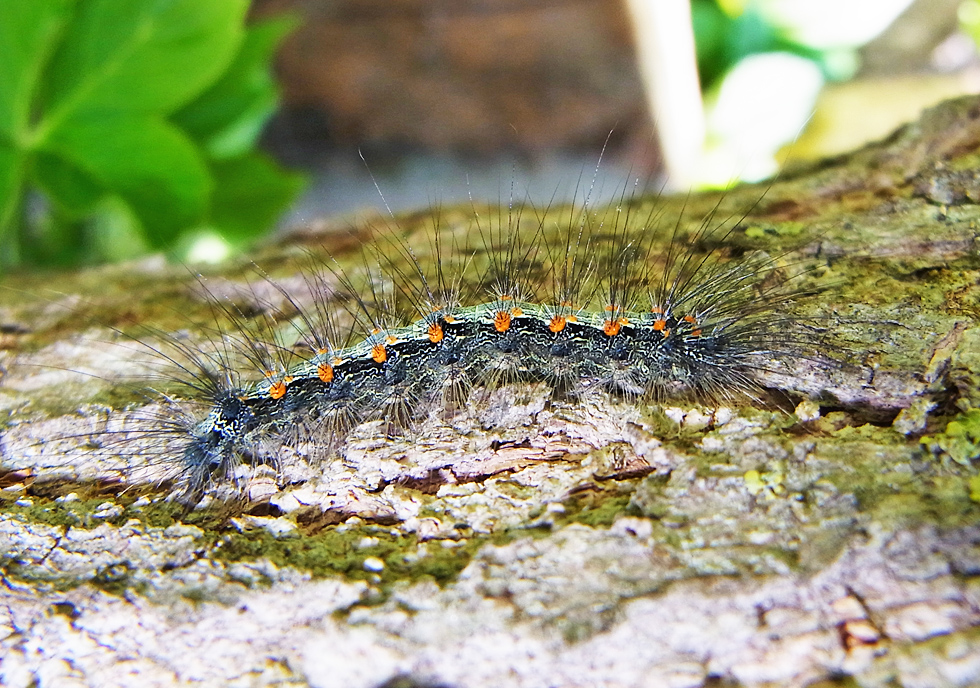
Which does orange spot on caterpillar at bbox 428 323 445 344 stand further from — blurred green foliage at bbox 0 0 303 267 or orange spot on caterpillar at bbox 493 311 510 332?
blurred green foliage at bbox 0 0 303 267

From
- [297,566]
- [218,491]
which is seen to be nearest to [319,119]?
[218,491]

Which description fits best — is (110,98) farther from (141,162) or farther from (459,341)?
(459,341)

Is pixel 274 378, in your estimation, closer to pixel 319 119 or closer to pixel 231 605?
pixel 231 605

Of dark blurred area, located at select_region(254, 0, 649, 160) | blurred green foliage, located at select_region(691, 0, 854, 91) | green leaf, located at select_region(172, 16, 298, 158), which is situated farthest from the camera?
blurred green foliage, located at select_region(691, 0, 854, 91)

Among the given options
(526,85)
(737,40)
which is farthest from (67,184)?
(737,40)

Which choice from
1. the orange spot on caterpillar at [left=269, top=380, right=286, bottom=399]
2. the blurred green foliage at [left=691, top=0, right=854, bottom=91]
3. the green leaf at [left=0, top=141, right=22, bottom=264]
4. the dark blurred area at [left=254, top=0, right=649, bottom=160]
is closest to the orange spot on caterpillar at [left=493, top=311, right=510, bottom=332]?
the orange spot on caterpillar at [left=269, top=380, right=286, bottom=399]

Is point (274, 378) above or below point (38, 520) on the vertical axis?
above

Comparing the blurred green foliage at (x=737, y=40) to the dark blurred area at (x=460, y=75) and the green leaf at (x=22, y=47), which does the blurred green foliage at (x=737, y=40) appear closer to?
the dark blurred area at (x=460, y=75)
